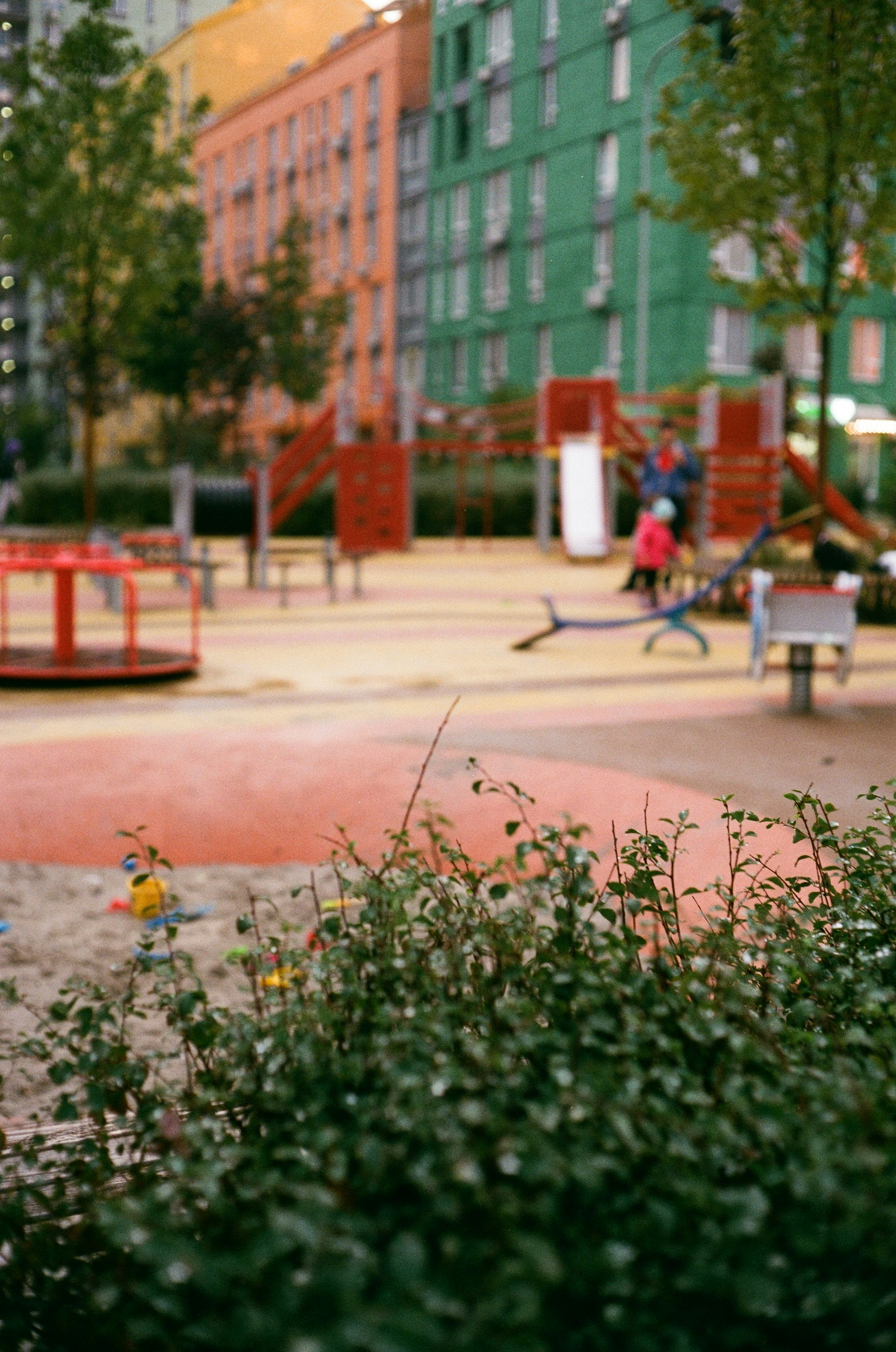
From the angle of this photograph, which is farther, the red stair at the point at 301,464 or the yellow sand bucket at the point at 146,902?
the red stair at the point at 301,464

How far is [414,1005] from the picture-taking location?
2.38 metres

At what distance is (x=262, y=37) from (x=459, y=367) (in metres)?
42.8

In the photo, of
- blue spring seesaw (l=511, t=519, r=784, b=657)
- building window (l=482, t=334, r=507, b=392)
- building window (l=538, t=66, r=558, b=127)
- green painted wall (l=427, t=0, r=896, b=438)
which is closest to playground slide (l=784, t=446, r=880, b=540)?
green painted wall (l=427, t=0, r=896, b=438)

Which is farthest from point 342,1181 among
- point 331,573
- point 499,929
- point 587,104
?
point 331,573

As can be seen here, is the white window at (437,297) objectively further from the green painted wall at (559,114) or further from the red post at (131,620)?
the red post at (131,620)

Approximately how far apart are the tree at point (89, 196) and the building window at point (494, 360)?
838 inches

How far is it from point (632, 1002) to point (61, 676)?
8283mm

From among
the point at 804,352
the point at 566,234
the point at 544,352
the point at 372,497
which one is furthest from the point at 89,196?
the point at 804,352

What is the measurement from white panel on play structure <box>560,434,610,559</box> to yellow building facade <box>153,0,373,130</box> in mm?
21486

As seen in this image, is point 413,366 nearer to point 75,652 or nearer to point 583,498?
point 583,498

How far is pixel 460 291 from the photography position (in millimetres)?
42344

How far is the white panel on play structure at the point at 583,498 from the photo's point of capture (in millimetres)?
26609

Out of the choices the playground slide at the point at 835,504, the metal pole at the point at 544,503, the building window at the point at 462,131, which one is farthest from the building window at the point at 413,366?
the building window at the point at 462,131

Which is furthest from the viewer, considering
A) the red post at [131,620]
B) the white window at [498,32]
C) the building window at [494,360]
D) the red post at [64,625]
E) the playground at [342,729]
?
the building window at [494,360]
